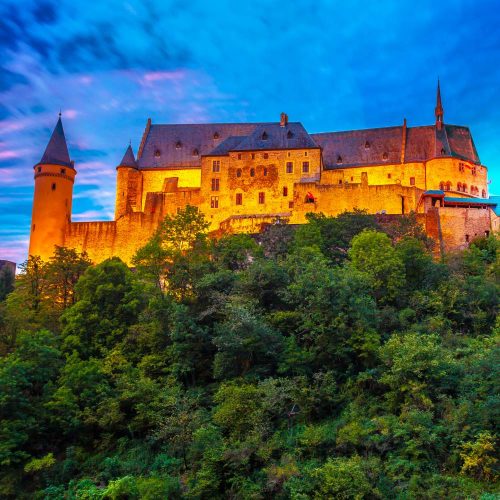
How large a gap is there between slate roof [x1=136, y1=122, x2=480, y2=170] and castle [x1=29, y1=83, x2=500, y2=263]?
0.11 m

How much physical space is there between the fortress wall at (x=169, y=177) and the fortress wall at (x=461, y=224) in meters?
27.5

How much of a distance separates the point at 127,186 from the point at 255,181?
1469 centimetres

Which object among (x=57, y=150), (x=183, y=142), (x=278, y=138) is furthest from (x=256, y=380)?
(x=183, y=142)

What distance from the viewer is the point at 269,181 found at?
2383 inches

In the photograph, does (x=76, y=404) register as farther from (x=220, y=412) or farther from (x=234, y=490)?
(x=234, y=490)

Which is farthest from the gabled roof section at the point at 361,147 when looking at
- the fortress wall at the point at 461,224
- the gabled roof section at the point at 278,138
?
the fortress wall at the point at 461,224

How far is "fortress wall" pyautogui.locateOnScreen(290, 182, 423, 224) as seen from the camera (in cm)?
5516

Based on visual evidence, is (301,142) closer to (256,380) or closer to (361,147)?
(361,147)

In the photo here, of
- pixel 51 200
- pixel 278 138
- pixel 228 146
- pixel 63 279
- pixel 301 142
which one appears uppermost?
pixel 278 138

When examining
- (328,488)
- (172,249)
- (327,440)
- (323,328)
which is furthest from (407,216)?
(328,488)

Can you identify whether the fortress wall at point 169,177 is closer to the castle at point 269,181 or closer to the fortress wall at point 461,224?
the castle at point 269,181

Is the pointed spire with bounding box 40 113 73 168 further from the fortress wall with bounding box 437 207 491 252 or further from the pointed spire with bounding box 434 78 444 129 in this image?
the pointed spire with bounding box 434 78 444 129

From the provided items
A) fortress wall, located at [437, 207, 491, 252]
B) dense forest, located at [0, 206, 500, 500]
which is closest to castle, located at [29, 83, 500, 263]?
fortress wall, located at [437, 207, 491, 252]

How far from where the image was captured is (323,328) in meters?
30.5
